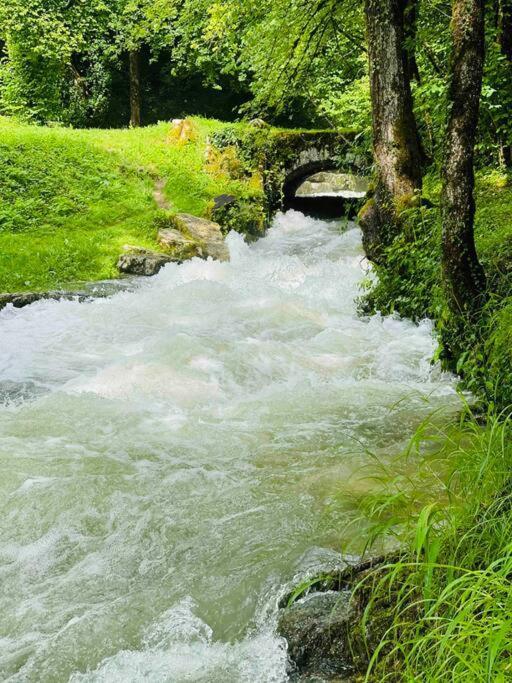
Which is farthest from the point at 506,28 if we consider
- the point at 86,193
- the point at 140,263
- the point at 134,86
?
the point at 134,86

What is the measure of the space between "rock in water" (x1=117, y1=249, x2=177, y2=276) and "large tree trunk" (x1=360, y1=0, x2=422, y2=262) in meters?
5.37

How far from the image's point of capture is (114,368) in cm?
693

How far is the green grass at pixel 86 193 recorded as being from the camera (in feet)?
39.1

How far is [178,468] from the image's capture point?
15.5 feet

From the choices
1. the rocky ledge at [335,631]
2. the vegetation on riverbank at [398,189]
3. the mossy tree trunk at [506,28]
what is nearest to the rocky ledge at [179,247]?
the vegetation on riverbank at [398,189]

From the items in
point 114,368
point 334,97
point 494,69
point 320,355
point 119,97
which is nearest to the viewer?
point 114,368

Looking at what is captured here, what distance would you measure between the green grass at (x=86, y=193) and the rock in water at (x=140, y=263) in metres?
0.21

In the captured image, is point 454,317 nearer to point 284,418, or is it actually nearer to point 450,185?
point 450,185

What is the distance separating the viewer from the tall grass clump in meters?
2.10

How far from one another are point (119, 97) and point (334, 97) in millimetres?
10768

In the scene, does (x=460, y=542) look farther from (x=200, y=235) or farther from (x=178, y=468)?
(x=200, y=235)

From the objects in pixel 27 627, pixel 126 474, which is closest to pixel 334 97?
pixel 126 474

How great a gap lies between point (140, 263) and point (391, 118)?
599cm

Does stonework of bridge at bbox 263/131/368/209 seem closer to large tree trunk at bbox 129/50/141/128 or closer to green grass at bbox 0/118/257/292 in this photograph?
green grass at bbox 0/118/257/292
